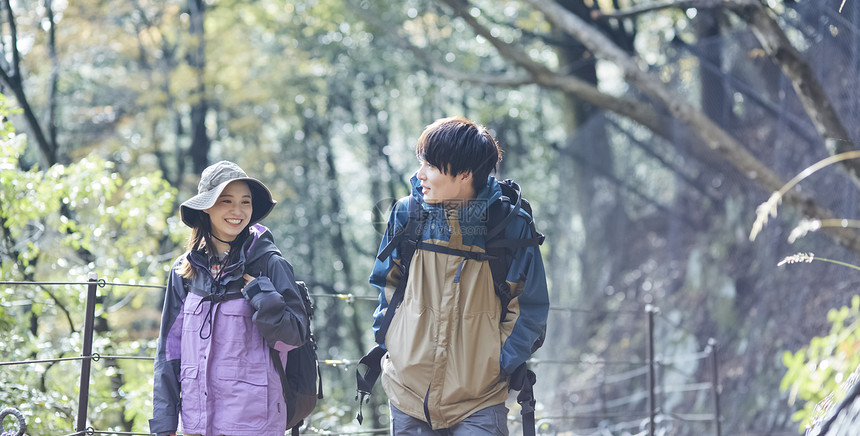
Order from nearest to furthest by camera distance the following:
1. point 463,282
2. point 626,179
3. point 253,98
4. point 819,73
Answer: point 463,282
point 819,73
point 626,179
point 253,98

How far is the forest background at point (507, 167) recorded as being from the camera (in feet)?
19.3

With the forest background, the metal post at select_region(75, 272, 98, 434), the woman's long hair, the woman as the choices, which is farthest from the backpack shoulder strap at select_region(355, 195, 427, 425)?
the metal post at select_region(75, 272, 98, 434)

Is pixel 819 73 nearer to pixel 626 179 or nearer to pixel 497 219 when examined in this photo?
pixel 626 179

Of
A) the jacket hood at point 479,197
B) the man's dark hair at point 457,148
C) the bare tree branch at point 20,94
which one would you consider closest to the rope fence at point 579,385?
the jacket hood at point 479,197

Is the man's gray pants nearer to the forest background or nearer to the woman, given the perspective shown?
the woman

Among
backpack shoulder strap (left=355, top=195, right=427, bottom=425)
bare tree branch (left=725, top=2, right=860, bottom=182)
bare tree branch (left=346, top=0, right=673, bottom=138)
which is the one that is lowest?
backpack shoulder strap (left=355, top=195, right=427, bottom=425)

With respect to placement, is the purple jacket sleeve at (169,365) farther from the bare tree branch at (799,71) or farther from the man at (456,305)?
the bare tree branch at (799,71)

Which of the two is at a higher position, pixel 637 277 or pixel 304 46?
pixel 304 46

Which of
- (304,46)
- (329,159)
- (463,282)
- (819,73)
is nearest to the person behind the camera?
(463,282)

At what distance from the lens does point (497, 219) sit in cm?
272

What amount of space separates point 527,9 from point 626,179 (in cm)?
446

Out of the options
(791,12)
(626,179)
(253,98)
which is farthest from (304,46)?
(791,12)

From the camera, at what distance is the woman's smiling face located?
2.97 metres

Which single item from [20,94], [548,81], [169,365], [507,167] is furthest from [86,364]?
[507,167]
